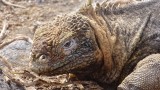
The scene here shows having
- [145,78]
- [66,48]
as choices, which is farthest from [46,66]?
[145,78]

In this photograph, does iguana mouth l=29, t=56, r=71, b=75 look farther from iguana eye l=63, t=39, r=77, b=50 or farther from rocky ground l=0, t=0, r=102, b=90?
rocky ground l=0, t=0, r=102, b=90

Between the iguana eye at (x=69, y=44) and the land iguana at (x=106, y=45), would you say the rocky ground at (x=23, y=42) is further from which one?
the iguana eye at (x=69, y=44)

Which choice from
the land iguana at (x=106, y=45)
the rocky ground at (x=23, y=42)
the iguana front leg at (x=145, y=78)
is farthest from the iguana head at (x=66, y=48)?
the iguana front leg at (x=145, y=78)

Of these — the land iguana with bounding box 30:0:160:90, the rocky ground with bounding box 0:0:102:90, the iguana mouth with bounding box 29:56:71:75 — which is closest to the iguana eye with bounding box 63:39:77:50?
the land iguana with bounding box 30:0:160:90

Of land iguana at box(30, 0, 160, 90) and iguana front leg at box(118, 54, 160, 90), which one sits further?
land iguana at box(30, 0, 160, 90)

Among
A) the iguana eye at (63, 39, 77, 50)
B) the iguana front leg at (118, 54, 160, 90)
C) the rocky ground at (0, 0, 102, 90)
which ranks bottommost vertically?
the iguana front leg at (118, 54, 160, 90)

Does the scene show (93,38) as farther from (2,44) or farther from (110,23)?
(2,44)

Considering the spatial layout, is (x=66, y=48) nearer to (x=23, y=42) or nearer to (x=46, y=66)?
(x=46, y=66)

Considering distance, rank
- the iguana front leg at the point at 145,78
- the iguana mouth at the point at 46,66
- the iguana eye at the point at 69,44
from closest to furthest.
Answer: the iguana front leg at the point at 145,78 → the iguana mouth at the point at 46,66 → the iguana eye at the point at 69,44
